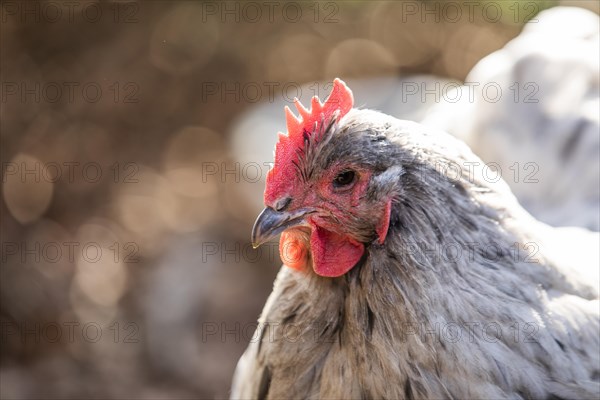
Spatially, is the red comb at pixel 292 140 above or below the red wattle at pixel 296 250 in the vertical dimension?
above

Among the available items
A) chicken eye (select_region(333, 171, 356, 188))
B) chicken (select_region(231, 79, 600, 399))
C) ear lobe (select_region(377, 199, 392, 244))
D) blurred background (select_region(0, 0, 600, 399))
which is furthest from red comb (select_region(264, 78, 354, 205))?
blurred background (select_region(0, 0, 600, 399))

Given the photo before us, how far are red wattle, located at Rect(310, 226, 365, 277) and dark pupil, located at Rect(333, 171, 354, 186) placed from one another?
0.21 metres

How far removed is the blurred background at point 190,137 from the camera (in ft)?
13.9

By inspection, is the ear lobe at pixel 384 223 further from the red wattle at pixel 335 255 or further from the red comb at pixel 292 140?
Result: the red comb at pixel 292 140

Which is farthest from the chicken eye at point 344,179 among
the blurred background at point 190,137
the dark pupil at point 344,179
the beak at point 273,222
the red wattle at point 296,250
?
the blurred background at point 190,137

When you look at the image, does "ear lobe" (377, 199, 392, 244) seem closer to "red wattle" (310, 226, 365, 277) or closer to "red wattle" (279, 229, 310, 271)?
"red wattle" (310, 226, 365, 277)

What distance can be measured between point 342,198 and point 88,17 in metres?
5.50

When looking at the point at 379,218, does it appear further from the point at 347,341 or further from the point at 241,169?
the point at 241,169

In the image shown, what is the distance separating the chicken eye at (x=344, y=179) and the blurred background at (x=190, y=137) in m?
1.39

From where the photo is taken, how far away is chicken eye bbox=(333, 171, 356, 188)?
259 centimetres

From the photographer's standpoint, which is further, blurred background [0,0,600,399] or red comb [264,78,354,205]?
blurred background [0,0,600,399]

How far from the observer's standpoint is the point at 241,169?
6.36m

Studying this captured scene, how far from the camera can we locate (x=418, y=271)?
250cm

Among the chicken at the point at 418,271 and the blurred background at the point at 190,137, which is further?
the blurred background at the point at 190,137
